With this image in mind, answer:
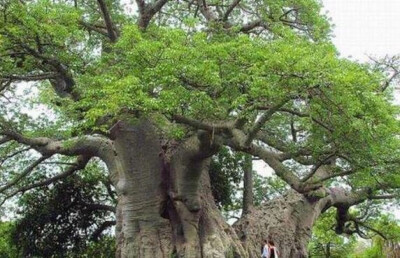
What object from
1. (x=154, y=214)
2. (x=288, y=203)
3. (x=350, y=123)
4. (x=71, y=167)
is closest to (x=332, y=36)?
(x=288, y=203)

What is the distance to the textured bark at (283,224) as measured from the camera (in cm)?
1033

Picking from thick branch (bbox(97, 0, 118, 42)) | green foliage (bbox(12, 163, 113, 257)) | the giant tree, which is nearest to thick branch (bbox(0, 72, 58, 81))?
the giant tree

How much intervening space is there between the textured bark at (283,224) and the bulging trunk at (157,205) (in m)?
0.98

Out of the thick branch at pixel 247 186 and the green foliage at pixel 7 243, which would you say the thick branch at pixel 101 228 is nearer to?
the green foliage at pixel 7 243

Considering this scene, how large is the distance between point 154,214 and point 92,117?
2942 mm

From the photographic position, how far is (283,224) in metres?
10.7

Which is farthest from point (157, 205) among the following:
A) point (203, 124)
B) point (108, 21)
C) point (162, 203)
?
point (108, 21)

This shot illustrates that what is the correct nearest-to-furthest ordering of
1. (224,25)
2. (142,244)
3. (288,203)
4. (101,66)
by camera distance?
(101,66) < (142,244) < (224,25) < (288,203)

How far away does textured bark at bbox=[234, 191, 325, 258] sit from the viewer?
10328mm

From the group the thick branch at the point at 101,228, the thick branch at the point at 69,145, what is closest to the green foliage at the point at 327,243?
the thick branch at the point at 101,228

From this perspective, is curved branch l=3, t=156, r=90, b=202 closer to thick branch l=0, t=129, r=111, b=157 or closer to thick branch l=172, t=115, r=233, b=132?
thick branch l=0, t=129, r=111, b=157

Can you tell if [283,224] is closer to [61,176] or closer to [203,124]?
[203,124]

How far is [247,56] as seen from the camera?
708 centimetres

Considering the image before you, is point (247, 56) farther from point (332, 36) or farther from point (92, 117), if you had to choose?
point (332, 36)
